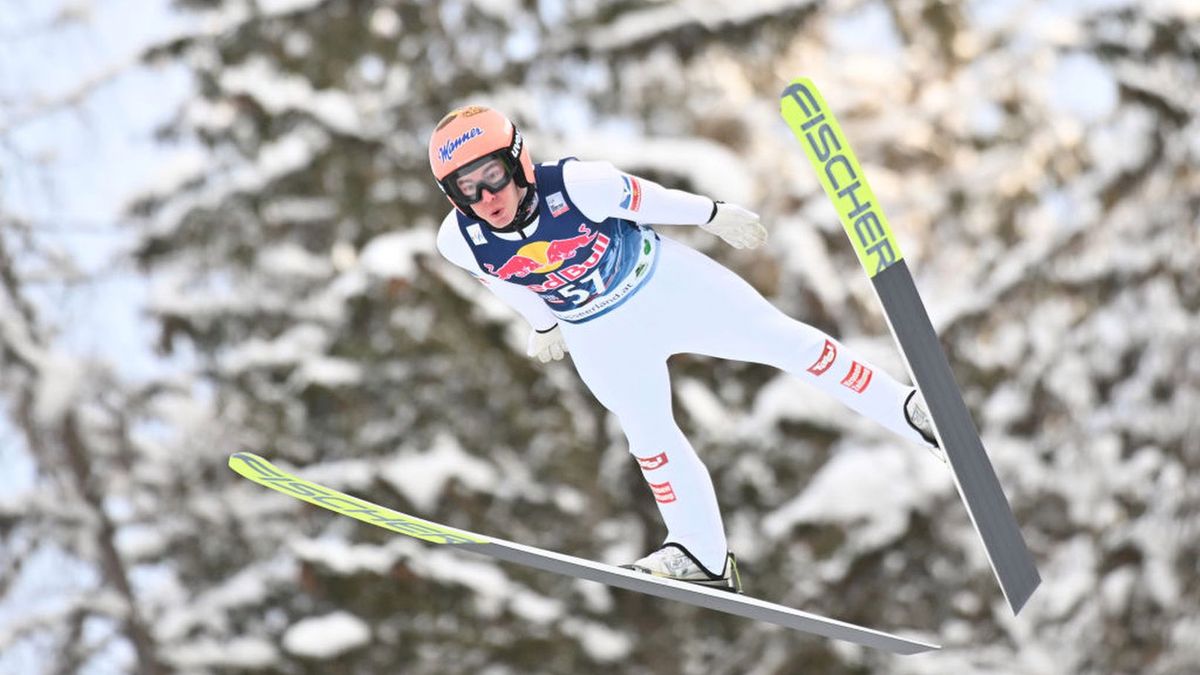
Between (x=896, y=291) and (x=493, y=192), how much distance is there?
3.37 feet

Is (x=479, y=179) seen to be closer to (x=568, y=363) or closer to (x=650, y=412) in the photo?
(x=650, y=412)

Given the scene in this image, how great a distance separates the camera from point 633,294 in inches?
138

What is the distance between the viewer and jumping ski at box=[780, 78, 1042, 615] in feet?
11.2

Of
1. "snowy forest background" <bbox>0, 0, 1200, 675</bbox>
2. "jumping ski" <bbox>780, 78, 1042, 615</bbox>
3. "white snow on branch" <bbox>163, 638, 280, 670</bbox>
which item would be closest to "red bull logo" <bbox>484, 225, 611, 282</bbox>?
"jumping ski" <bbox>780, 78, 1042, 615</bbox>

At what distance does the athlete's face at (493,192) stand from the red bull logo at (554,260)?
0.11 metres

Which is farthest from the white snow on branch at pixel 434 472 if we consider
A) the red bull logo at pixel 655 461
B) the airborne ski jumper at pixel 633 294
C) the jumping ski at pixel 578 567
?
the red bull logo at pixel 655 461

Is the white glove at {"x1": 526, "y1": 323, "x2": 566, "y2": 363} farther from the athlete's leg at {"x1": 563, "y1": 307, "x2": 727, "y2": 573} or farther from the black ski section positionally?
the black ski section

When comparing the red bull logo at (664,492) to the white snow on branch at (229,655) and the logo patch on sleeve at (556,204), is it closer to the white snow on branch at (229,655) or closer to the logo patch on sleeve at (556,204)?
the logo patch on sleeve at (556,204)

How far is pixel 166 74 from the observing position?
31.9 ft

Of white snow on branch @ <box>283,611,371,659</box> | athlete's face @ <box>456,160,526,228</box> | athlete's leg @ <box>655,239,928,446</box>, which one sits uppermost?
athlete's face @ <box>456,160,526,228</box>

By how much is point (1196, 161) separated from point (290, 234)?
6520 mm

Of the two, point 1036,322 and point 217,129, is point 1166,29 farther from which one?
point 217,129

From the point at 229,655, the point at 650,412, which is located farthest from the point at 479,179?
the point at 229,655

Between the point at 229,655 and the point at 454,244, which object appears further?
the point at 229,655
